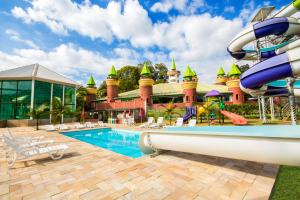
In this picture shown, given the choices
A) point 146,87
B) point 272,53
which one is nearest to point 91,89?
point 146,87

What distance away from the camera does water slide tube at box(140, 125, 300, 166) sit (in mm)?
3064

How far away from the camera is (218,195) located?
3119mm

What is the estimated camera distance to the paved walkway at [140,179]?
321cm

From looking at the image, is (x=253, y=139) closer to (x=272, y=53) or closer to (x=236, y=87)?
(x=272, y=53)

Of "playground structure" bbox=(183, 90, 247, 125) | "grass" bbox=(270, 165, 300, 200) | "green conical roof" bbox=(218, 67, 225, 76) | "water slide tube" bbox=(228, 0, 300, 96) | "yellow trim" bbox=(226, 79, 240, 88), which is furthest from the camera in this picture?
"green conical roof" bbox=(218, 67, 225, 76)

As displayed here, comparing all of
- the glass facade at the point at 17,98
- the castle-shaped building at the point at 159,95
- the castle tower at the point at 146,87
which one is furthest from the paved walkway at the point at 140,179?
the castle tower at the point at 146,87

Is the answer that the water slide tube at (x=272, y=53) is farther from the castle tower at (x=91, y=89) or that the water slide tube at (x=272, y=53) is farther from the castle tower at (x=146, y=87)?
the castle tower at (x=91, y=89)

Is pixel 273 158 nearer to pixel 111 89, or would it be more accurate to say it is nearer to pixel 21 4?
pixel 21 4

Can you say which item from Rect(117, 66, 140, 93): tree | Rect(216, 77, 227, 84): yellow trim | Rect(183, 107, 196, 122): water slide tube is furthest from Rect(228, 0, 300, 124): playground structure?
Rect(117, 66, 140, 93): tree

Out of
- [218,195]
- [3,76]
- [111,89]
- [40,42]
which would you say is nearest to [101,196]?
[218,195]

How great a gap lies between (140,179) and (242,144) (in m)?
2.59

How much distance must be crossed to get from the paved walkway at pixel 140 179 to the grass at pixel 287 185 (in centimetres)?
13

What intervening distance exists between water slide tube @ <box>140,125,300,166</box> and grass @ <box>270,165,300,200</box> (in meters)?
0.57

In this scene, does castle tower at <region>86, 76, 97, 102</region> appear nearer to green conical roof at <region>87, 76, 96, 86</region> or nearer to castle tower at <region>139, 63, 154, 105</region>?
green conical roof at <region>87, 76, 96, 86</region>
